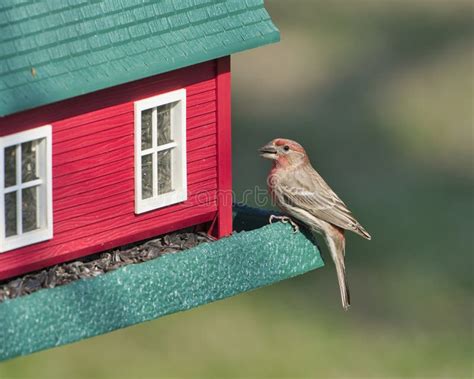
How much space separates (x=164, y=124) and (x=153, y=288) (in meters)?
1.08

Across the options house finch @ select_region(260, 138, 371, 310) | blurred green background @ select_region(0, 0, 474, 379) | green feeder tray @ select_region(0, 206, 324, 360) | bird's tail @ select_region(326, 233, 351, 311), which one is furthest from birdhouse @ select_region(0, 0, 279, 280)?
blurred green background @ select_region(0, 0, 474, 379)

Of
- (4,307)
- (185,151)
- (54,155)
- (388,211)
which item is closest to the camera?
(4,307)

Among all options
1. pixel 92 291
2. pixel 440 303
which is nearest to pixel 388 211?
pixel 440 303

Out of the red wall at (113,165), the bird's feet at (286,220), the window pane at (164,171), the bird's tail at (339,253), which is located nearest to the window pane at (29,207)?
the red wall at (113,165)

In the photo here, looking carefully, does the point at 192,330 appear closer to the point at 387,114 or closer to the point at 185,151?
the point at 185,151

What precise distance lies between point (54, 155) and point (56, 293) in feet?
→ 2.64

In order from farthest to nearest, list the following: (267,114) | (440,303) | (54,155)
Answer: (267,114) < (440,303) < (54,155)

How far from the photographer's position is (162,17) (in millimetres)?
8727

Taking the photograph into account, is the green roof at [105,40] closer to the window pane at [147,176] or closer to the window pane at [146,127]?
the window pane at [146,127]

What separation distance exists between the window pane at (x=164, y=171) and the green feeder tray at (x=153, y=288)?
480mm

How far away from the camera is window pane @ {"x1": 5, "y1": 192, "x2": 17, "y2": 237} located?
27.6ft

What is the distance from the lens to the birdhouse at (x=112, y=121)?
820cm

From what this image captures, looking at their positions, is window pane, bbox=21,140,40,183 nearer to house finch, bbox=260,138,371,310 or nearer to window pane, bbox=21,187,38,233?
window pane, bbox=21,187,38,233

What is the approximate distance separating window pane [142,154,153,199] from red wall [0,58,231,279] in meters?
0.12
